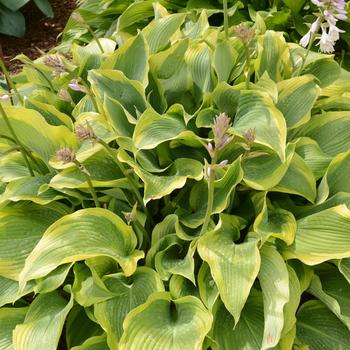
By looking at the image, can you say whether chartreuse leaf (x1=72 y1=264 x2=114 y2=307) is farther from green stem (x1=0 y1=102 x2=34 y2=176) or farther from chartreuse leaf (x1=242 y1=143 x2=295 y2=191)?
chartreuse leaf (x1=242 y1=143 x2=295 y2=191)

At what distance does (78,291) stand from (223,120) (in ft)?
2.83

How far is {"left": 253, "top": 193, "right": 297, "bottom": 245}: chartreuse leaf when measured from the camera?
1.98m

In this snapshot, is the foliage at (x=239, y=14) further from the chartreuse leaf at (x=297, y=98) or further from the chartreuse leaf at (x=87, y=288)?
the chartreuse leaf at (x=87, y=288)

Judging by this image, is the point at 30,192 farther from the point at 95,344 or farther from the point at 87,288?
the point at 95,344

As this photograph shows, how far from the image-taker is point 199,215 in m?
2.16

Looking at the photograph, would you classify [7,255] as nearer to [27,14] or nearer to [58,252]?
[58,252]

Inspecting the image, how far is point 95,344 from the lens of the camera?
6.45 ft

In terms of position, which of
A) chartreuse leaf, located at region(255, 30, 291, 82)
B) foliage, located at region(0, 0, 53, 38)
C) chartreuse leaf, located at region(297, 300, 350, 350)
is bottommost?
foliage, located at region(0, 0, 53, 38)

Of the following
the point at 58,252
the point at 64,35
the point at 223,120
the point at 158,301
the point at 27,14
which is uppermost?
the point at 223,120

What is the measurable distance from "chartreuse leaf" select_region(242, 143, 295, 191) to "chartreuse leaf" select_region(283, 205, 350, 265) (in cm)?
19

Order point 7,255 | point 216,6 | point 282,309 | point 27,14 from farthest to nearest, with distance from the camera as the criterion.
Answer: point 27,14
point 216,6
point 7,255
point 282,309

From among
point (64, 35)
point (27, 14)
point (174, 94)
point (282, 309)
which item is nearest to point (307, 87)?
point (174, 94)

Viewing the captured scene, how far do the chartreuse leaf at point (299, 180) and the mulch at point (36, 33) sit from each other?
3.47 metres

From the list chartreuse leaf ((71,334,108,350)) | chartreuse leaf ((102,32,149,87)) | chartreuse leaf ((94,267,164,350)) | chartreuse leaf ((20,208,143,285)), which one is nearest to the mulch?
chartreuse leaf ((102,32,149,87))
